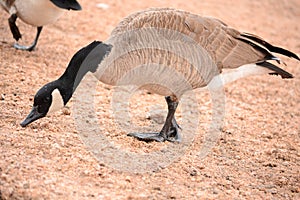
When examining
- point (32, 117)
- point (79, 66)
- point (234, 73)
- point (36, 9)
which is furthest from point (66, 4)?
point (234, 73)

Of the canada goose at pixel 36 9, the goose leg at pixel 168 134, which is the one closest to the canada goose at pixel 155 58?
the goose leg at pixel 168 134

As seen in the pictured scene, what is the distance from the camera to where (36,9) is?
623 cm

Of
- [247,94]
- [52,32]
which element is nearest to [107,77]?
[247,94]

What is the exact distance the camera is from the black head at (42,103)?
162 inches

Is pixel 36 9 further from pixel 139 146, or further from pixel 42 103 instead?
pixel 139 146

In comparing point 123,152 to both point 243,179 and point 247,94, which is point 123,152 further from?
point 247,94

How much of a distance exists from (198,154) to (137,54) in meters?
1.16

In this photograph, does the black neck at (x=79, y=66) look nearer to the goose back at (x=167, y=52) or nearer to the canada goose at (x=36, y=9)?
the goose back at (x=167, y=52)

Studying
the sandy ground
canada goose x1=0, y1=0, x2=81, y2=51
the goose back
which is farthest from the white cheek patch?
canada goose x1=0, y1=0, x2=81, y2=51

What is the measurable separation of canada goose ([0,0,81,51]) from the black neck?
6.40 ft

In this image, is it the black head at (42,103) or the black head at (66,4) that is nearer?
the black head at (42,103)

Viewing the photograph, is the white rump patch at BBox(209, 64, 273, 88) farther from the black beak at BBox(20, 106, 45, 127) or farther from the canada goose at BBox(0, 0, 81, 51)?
the canada goose at BBox(0, 0, 81, 51)

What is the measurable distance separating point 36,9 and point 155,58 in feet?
9.02

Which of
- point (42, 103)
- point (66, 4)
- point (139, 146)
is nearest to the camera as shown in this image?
point (42, 103)
